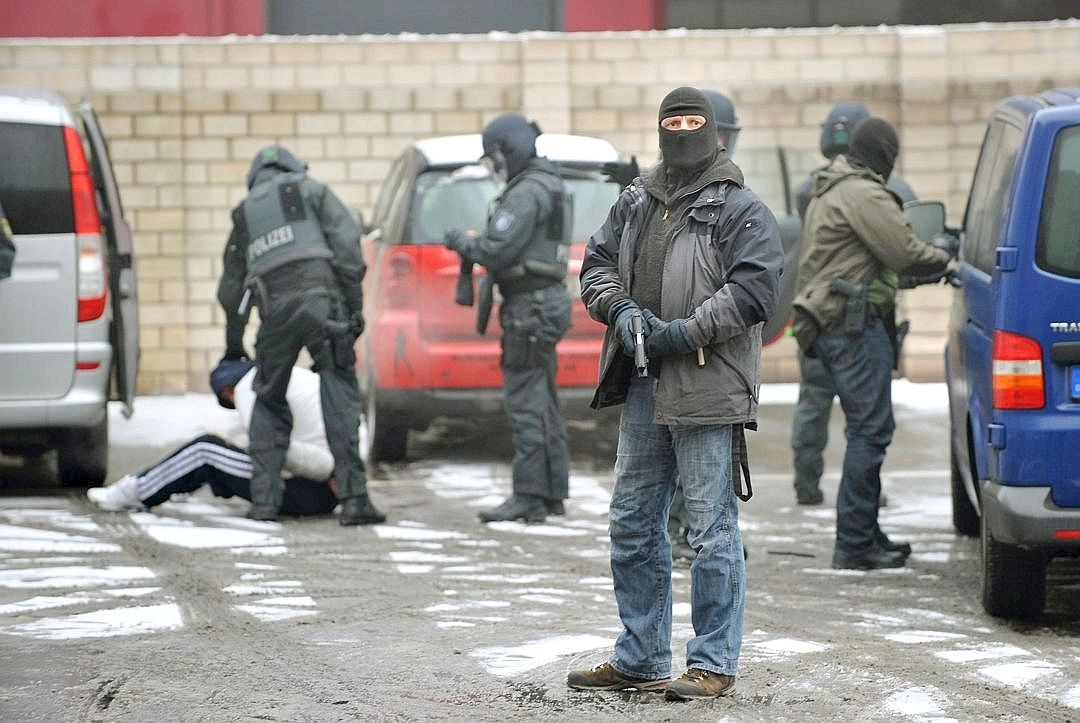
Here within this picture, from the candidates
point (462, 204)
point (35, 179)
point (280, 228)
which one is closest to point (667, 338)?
point (280, 228)

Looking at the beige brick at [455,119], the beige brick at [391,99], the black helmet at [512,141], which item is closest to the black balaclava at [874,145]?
the black helmet at [512,141]

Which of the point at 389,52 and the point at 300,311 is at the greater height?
the point at 389,52

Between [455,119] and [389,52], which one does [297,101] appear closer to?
[389,52]

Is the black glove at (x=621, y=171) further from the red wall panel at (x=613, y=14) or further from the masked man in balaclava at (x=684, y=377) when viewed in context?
the red wall panel at (x=613, y=14)

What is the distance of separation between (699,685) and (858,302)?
8.42 ft

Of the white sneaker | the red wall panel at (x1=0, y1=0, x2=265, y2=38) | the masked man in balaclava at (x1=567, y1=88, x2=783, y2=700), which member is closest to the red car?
the white sneaker

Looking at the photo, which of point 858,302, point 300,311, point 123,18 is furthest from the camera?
point 123,18

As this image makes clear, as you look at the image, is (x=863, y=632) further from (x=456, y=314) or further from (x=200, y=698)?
(x=456, y=314)

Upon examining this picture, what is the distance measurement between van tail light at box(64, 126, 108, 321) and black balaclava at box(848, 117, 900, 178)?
3758 mm

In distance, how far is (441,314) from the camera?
1008 cm

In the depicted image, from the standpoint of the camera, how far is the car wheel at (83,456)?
954cm

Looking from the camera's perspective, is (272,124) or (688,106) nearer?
(688,106)

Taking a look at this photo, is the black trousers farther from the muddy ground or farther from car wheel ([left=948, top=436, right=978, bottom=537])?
car wheel ([left=948, top=436, right=978, bottom=537])

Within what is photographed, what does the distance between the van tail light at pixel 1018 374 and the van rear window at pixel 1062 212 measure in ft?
0.85
